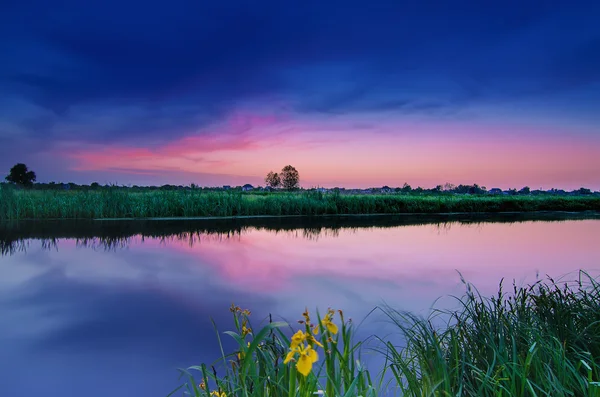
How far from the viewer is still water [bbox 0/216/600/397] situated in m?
3.67

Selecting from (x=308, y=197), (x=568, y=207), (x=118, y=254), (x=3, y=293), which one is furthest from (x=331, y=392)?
(x=568, y=207)

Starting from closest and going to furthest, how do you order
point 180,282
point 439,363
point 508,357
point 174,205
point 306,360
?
1. point 306,360
2. point 439,363
3. point 508,357
4. point 180,282
5. point 174,205

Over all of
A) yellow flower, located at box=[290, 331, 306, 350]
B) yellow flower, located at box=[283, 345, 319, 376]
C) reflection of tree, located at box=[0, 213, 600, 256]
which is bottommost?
reflection of tree, located at box=[0, 213, 600, 256]

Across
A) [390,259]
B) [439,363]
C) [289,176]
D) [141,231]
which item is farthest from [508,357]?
[289,176]

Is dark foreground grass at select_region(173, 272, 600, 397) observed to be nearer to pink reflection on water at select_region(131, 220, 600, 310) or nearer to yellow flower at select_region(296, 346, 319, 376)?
yellow flower at select_region(296, 346, 319, 376)

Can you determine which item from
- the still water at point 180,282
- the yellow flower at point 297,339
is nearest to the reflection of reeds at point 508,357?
the yellow flower at point 297,339

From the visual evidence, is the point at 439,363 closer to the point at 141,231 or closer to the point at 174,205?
the point at 141,231

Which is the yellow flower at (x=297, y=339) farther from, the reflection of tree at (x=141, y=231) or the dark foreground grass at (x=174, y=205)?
the dark foreground grass at (x=174, y=205)

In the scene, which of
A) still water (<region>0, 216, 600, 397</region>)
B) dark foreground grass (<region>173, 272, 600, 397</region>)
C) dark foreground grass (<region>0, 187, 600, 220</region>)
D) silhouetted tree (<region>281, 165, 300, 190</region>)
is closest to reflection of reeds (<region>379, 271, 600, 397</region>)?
dark foreground grass (<region>173, 272, 600, 397</region>)

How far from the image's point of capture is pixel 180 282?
6.73 metres

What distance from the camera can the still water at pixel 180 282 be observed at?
3.67 metres

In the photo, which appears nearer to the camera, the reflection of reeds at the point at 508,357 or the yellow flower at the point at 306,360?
the yellow flower at the point at 306,360

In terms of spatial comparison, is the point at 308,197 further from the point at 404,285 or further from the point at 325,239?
the point at 404,285

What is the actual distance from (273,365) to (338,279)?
5000 mm
